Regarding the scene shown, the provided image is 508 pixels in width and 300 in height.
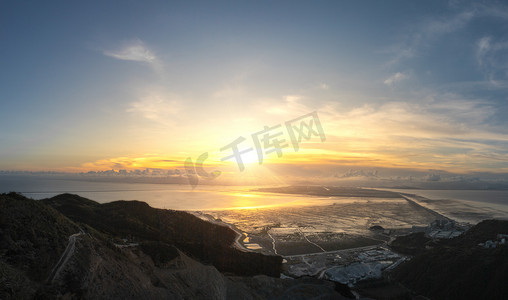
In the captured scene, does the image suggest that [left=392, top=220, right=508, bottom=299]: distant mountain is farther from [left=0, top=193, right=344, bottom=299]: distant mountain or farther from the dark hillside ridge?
the dark hillside ridge

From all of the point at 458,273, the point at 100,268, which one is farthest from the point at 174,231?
the point at 458,273

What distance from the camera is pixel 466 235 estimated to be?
170 ft

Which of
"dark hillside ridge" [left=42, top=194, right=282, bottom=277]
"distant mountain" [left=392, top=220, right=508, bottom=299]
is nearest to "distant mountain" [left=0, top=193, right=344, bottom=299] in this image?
"dark hillside ridge" [left=42, top=194, right=282, bottom=277]

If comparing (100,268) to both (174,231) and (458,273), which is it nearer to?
(174,231)

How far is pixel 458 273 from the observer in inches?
1257

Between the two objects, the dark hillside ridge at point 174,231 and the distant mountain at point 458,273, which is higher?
the dark hillside ridge at point 174,231

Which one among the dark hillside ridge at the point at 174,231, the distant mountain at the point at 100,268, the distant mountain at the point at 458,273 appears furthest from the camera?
the dark hillside ridge at the point at 174,231

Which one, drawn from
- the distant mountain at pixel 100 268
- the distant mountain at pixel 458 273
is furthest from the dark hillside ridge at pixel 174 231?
the distant mountain at pixel 458 273

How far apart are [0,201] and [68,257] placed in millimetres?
7333

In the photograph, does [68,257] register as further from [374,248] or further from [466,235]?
[466,235]

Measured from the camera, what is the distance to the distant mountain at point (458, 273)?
28.6 metres

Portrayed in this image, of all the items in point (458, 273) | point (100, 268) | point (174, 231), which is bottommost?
point (458, 273)

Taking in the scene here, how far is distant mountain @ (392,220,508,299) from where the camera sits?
93.8 ft

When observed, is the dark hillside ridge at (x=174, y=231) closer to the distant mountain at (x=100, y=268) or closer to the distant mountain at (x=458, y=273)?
the distant mountain at (x=100, y=268)
